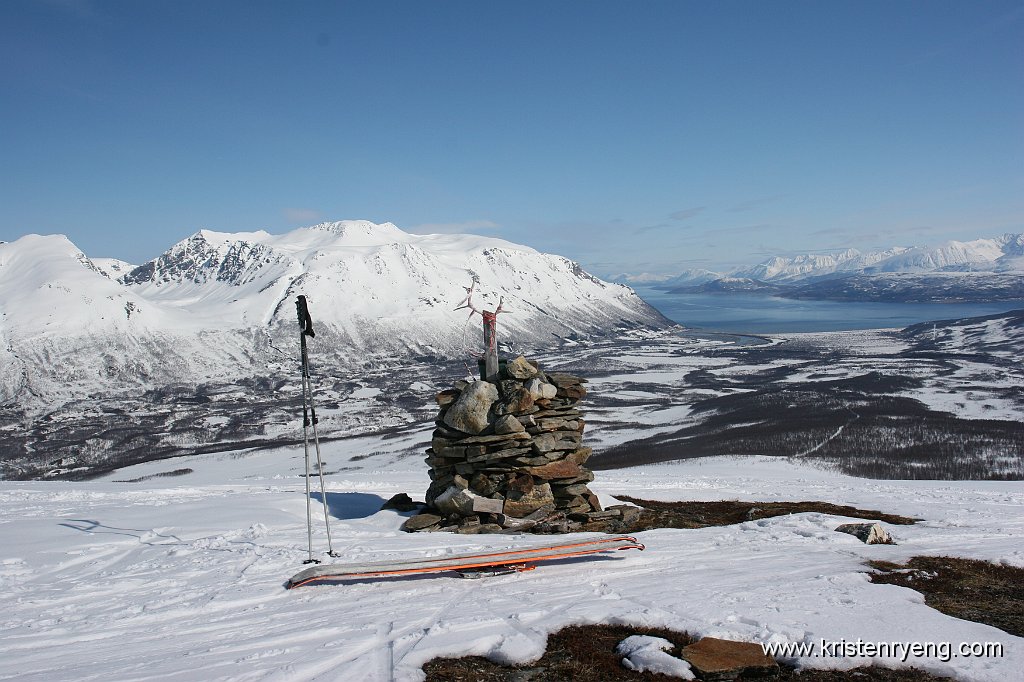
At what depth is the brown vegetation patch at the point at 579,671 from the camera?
343 inches

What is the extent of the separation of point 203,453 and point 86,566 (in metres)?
89.6

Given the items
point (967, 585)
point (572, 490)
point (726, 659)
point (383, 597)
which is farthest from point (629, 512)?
point (726, 659)

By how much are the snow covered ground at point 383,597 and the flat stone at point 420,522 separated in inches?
42.4

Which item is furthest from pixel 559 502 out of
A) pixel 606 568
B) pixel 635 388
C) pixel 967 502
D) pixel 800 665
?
pixel 635 388

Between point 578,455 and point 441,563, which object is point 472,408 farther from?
point 441,563

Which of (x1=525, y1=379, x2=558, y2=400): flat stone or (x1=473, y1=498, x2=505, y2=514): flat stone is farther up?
(x1=525, y1=379, x2=558, y2=400): flat stone

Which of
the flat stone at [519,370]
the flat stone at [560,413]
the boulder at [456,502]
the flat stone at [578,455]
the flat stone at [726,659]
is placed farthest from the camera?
the flat stone at [519,370]

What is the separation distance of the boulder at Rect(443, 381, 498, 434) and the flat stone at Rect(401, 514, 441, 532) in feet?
10.9

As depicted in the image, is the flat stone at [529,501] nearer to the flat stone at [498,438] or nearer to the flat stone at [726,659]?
the flat stone at [498,438]

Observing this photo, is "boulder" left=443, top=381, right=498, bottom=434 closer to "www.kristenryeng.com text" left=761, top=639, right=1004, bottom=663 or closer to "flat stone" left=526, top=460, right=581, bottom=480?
"flat stone" left=526, top=460, right=581, bottom=480

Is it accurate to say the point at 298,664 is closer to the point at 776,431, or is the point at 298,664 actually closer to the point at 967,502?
the point at 967,502

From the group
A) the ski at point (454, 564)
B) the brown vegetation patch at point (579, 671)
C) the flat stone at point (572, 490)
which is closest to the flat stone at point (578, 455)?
the flat stone at point (572, 490)

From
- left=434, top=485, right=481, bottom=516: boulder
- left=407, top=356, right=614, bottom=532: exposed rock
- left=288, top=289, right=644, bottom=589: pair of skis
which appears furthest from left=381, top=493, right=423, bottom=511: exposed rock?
left=288, top=289, right=644, bottom=589: pair of skis

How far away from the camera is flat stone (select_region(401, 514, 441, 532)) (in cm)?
1909
